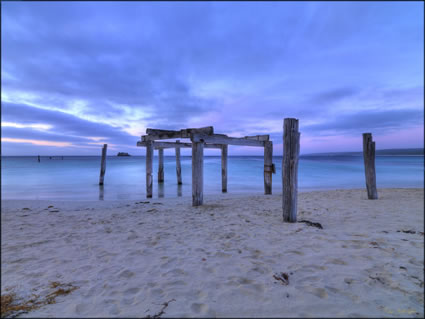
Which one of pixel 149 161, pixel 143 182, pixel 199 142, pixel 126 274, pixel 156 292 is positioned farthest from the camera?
pixel 143 182

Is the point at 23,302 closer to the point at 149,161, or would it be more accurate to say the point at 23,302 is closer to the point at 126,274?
the point at 126,274

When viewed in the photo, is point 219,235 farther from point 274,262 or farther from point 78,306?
point 78,306

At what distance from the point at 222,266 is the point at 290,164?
127 inches

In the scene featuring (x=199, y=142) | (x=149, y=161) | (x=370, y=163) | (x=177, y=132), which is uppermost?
(x=177, y=132)

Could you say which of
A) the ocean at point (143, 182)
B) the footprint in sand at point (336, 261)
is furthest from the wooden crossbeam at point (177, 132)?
the footprint in sand at point (336, 261)

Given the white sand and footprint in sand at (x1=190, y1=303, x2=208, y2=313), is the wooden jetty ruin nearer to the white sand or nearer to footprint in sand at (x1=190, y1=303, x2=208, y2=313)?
the white sand

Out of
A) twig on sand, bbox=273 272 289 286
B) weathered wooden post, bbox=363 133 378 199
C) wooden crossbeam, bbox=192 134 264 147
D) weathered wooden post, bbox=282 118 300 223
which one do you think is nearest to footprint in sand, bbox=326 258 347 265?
twig on sand, bbox=273 272 289 286

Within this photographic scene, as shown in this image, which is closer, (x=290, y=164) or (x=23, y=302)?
(x=23, y=302)

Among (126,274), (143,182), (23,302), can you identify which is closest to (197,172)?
(126,274)

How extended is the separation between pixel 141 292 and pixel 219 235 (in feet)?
7.28

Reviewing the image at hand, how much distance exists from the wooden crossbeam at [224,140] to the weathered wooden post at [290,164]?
10.3 feet

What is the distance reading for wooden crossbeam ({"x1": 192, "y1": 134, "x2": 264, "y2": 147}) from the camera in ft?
25.4

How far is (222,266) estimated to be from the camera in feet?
10.5

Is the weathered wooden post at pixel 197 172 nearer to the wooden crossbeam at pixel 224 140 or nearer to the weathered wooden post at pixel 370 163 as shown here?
the wooden crossbeam at pixel 224 140
